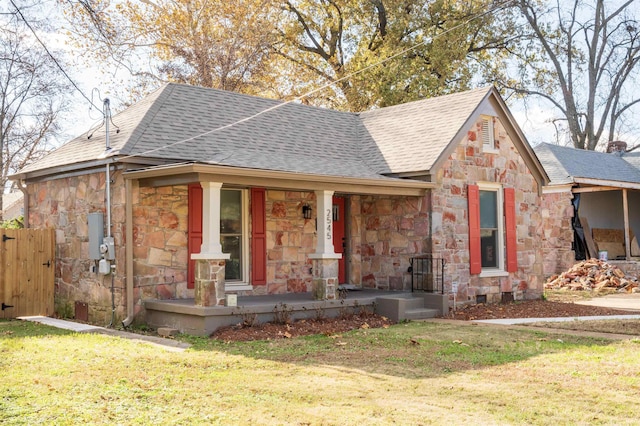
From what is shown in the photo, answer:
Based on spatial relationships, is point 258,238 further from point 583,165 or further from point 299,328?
point 583,165

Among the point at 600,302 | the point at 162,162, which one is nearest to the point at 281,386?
the point at 162,162

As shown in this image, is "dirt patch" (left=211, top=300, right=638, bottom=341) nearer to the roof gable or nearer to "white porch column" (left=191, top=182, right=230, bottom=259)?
"white porch column" (left=191, top=182, right=230, bottom=259)

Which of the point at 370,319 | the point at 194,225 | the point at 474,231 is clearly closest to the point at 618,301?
the point at 474,231

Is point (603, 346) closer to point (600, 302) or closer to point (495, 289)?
point (495, 289)

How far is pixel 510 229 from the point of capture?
14.5 m

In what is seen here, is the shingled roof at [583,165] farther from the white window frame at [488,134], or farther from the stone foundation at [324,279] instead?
the stone foundation at [324,279]

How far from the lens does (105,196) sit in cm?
1130

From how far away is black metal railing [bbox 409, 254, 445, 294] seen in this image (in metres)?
12.9

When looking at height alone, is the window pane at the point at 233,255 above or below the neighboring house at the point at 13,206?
below

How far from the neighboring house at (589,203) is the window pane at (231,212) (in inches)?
453

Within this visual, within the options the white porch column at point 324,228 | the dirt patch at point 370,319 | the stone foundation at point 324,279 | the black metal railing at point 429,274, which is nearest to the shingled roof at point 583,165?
the dirt patch at point 370,319

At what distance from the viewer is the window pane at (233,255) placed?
476 inches

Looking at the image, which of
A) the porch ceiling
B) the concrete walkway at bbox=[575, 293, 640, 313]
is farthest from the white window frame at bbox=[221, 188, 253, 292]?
the concrete walkway at bbox=[575, 293, 640, 313]

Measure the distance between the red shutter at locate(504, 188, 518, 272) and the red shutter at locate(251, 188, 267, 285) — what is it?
5466 millimetres
